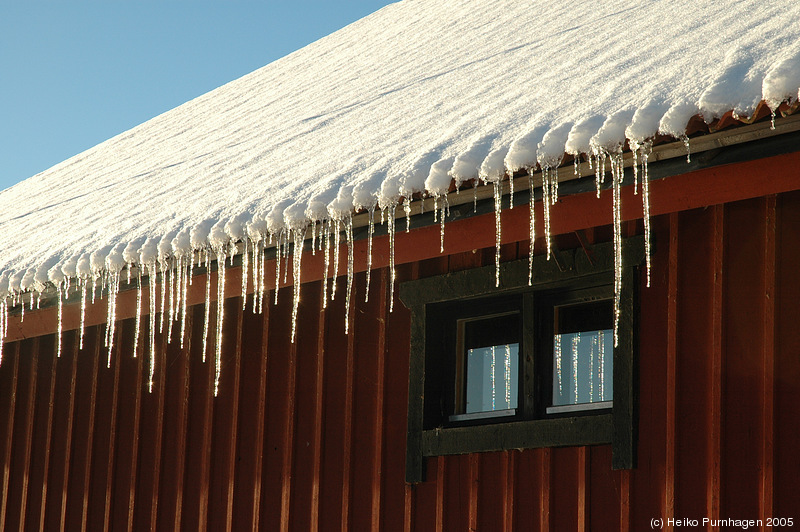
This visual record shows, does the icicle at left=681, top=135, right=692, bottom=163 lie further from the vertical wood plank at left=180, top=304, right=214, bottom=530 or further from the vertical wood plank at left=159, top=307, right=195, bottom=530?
the vertical wood plank at left=159, top=307, right=195, bottom=530

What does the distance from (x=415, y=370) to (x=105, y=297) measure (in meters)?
1.95

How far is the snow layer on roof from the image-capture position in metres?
3.82

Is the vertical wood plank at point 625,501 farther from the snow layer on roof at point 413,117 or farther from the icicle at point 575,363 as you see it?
the snow layer on roof at point 413,117

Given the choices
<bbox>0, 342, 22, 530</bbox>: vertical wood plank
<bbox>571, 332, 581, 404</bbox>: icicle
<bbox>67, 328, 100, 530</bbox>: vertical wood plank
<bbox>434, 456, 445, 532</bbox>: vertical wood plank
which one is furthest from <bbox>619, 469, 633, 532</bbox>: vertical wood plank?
<bbox>0, 342, 22, 530</bbox>: vertical wood plank

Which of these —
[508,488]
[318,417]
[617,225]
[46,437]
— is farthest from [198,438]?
[617,225]

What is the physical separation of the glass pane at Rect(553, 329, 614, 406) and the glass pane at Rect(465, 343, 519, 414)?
8.7 inches

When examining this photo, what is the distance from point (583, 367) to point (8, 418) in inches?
168

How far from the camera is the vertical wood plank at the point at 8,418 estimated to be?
23.2ft

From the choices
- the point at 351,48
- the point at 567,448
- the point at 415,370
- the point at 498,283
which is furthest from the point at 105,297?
the point at 351,48

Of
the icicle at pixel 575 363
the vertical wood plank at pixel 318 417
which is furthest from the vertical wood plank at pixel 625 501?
the vertical wood plank at pixel 318 417

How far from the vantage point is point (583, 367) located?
4734 mm

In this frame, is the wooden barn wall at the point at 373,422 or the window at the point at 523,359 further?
the window at the point at 523,359

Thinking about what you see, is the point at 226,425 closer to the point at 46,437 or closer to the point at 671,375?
the point at 46,437

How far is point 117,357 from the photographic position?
6.71 metres
